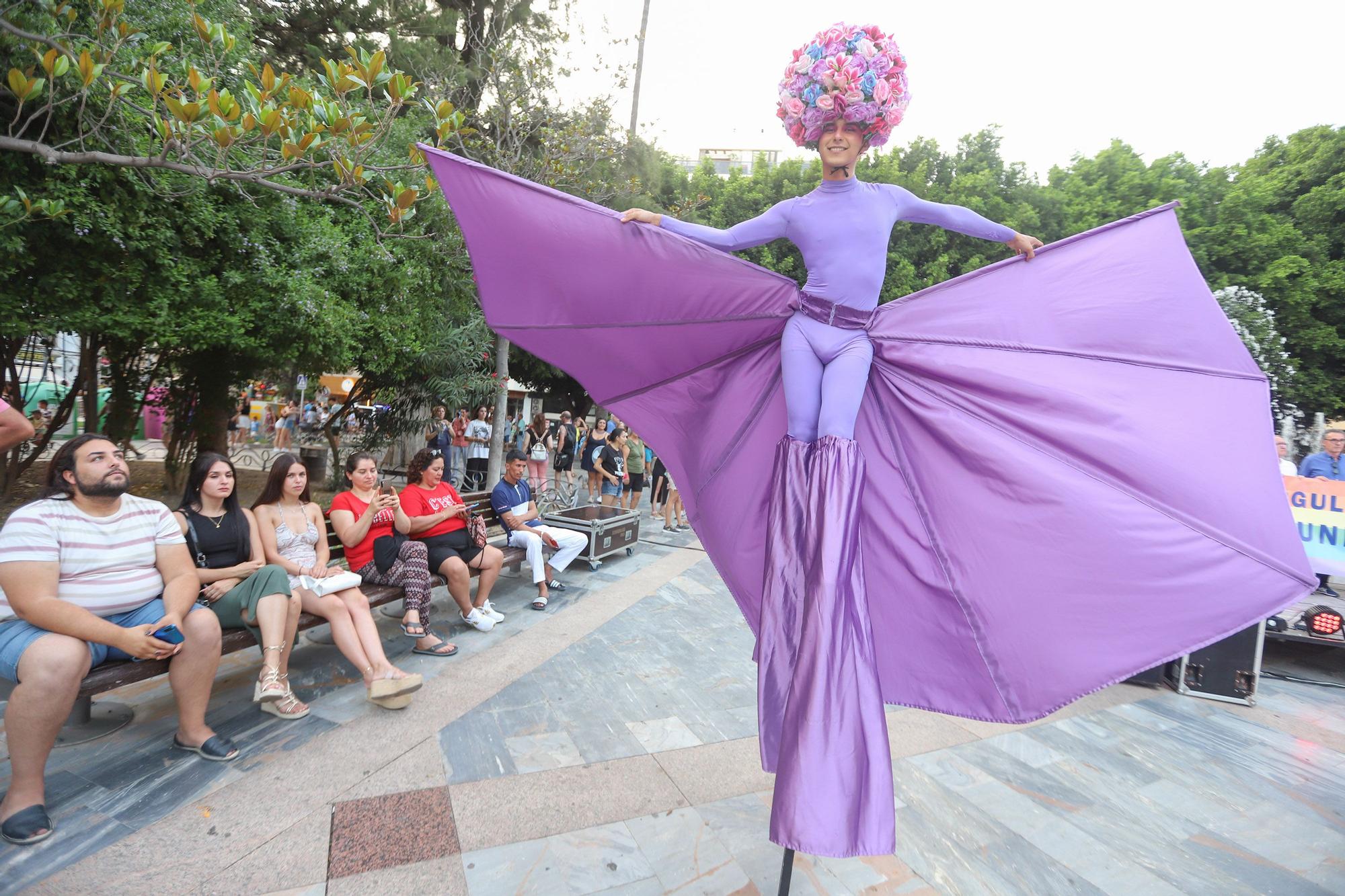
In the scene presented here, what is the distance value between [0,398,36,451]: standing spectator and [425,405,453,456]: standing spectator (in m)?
7.61

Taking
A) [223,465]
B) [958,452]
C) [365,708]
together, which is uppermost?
[958,452]

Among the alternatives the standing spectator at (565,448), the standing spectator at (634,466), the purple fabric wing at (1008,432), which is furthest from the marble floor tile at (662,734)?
the standing spectator at (565,448)

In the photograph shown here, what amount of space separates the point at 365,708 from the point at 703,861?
2078mm

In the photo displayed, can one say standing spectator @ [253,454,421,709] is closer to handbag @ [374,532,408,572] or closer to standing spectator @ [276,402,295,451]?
handbag @ [374,532,408,572]

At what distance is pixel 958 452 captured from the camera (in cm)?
249

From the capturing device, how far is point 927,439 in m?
2.58

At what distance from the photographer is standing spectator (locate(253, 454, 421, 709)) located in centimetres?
368

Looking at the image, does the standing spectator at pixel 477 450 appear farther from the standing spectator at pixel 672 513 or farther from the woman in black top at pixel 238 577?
the woman in black top at pixel 238 577

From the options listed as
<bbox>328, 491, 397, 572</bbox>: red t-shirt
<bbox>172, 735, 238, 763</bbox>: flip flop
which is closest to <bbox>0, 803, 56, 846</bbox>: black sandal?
<bbox>172, 735, 238, 763</bbox>: flip flop

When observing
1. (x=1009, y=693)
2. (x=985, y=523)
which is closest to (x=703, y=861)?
(x=1009, y=693)

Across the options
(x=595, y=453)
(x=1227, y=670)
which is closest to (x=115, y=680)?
(x=1227, y=670)

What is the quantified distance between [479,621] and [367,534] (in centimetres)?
103

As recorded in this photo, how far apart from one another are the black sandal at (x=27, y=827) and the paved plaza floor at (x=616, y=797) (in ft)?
0.13

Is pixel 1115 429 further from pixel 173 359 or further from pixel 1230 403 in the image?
pixel 173 359
